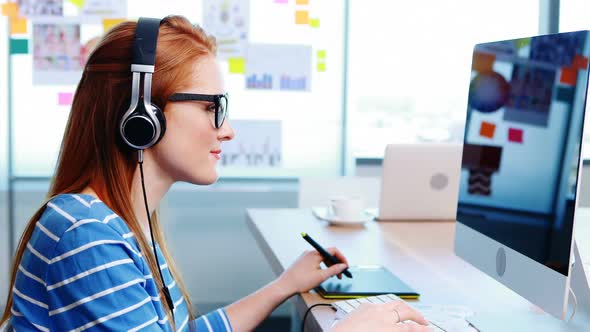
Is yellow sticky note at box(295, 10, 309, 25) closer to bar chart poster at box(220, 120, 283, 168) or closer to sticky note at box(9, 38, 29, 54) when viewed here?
bar chart poster at box(220, 120, 283, 168)

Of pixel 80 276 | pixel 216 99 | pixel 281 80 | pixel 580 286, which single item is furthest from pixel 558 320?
pixel 281 80

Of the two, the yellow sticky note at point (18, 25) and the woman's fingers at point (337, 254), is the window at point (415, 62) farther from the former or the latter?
the woman's fingers at point (337, 254)

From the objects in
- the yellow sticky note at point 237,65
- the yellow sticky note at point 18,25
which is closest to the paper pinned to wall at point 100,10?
the yellow sticky note at point 18,25

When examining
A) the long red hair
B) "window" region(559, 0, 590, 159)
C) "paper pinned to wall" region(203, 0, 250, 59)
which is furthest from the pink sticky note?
"window" region(559, 0, 590, 159)

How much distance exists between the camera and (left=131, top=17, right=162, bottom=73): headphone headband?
1014mm

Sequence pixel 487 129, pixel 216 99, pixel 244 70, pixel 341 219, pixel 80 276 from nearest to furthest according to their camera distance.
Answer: pixel 80 276 → pixel 216 99 → pixel 487 129 → pixel 341 219 → pixel 244 70

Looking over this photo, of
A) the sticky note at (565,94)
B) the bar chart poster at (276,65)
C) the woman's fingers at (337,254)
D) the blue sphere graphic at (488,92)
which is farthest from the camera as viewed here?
the bar chart poster at (276,65)

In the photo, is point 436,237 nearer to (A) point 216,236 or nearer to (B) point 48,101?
(A) point 216,236

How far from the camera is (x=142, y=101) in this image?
1.02 metres

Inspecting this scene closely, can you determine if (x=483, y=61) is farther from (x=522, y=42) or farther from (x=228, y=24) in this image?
(x=228, y=24)

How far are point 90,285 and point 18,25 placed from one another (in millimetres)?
2492

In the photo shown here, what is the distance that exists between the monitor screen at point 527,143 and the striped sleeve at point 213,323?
0.47 m

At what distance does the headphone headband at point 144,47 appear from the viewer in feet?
3.33

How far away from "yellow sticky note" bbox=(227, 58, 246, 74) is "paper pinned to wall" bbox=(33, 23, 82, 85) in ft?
2.11
